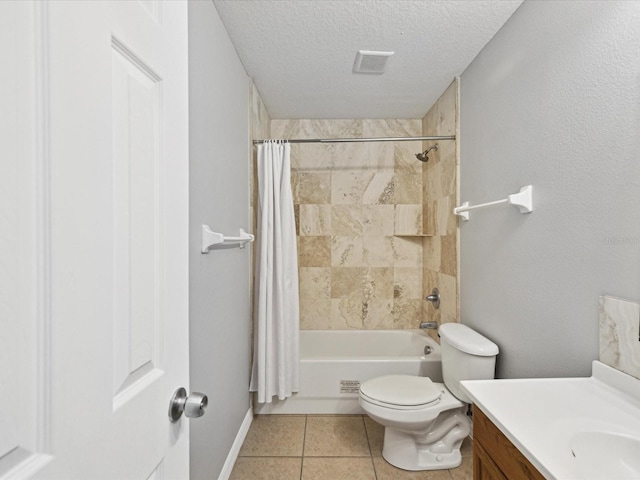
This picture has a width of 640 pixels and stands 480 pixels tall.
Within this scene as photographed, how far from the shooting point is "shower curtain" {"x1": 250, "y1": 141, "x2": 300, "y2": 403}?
2381mm

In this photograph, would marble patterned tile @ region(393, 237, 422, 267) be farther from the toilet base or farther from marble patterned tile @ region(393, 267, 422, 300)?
the toilet base

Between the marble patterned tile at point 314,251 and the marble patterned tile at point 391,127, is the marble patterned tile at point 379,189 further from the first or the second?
the marble patterned tile at point 314,251

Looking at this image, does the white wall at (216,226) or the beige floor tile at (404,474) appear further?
the beige floor tile at (404,474)

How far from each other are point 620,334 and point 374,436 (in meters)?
1.63

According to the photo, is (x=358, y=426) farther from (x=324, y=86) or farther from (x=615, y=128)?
(x=324, y=86)

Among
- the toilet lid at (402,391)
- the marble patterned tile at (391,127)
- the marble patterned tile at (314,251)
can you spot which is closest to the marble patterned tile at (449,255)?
the toilet lid at (402,391)

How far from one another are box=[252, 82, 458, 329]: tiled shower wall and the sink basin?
2.33 m

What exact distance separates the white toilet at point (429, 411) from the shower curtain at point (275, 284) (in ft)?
1.94

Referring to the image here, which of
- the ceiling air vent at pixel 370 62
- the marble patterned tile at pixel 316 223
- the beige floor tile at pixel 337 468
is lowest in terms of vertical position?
the beige floor tile at pixel 337 468

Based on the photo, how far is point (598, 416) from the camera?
3.25 ft

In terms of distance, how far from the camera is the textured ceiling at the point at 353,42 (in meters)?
1.70

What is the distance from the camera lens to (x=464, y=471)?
1.98m

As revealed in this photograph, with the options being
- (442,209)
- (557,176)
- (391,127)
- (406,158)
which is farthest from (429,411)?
(391,127)

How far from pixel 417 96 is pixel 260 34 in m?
1.31
